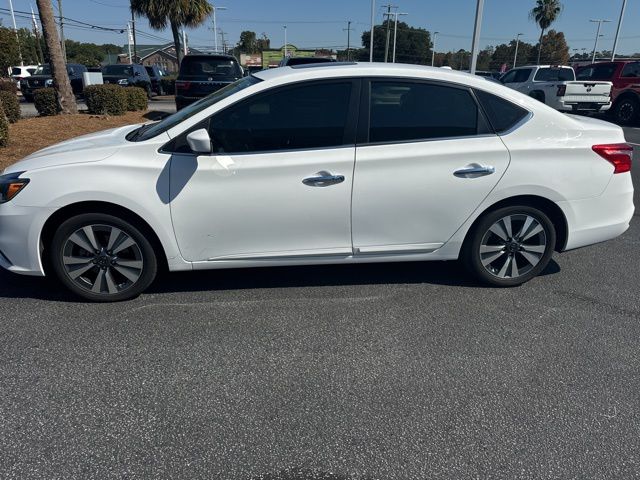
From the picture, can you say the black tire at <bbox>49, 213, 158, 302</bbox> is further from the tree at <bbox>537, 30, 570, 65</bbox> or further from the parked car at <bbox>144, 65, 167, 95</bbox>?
the tree at <bbox>537, 30, 570, 65</bbox>

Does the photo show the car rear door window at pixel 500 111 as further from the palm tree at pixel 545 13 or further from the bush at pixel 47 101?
the palm tree at pixel 545 13

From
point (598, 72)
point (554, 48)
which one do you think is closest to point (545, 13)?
point (554, 48)

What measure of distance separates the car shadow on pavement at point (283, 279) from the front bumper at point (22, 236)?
36cm

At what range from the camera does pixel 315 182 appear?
Answer: 3.46 m

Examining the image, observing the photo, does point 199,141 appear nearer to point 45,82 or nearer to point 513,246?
point 513,246

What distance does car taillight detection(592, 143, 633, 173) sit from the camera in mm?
3803

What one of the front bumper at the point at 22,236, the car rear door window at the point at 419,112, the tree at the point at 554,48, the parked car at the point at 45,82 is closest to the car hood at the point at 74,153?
the front bumper at the point at 22,236

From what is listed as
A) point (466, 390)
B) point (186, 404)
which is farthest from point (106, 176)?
point (466, 390)

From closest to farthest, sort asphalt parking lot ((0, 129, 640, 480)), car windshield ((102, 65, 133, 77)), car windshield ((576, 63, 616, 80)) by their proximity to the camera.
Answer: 1. asphalt parking lot ((0, 129, 640, 480))
2. car windshield ((576, 63, 616, 80))
3. car windshield ((102, 65, 133, 77))

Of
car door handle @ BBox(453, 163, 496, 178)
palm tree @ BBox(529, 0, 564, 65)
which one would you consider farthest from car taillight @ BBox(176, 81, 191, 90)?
palm tree @ BBox(529, 0, 564, 65)

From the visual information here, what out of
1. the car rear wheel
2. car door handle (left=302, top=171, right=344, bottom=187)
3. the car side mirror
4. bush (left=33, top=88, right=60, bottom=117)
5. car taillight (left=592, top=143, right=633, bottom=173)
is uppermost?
the car side mirror

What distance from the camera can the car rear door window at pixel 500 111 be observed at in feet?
12.2

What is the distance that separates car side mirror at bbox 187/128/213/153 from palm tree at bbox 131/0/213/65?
2069cm

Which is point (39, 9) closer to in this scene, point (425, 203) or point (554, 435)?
point (425, 203)
